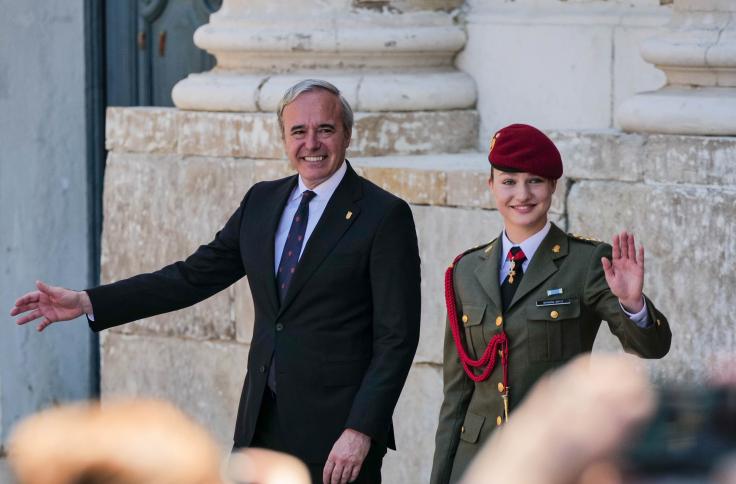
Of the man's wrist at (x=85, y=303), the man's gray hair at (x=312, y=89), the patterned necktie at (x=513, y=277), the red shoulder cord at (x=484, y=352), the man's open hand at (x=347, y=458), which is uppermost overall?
the man's gray hair at (x=312, y=89)

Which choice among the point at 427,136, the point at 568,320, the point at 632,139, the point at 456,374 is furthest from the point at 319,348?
the point at 427,136

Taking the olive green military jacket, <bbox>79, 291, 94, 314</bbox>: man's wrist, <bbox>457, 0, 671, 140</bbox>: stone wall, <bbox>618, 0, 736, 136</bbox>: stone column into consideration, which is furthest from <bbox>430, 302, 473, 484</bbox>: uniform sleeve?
<bbox>457, 0, 671, 140</bbox>: stone wall

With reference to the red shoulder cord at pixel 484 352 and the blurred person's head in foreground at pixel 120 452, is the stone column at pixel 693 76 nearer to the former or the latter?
the red shoulder cord at pixel 484 352

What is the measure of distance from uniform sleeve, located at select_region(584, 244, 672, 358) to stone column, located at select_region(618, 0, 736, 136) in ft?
4.35

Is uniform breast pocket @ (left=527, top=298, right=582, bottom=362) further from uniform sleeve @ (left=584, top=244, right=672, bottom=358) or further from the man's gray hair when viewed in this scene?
the man's gray hair

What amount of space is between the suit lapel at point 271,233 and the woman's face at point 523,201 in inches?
24.0

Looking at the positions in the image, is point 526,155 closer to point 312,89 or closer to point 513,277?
point 513,277

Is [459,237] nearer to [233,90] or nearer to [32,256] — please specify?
[233,90]

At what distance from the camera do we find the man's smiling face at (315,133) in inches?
140

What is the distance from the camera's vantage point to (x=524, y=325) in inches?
123

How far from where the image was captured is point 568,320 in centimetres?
310

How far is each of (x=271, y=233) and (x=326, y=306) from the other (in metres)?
0.24

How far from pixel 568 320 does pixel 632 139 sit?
1448 mm

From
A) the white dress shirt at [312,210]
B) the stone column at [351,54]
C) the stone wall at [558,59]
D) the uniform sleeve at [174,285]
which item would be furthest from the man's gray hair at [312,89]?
Answer: the stone column at [351,54]
